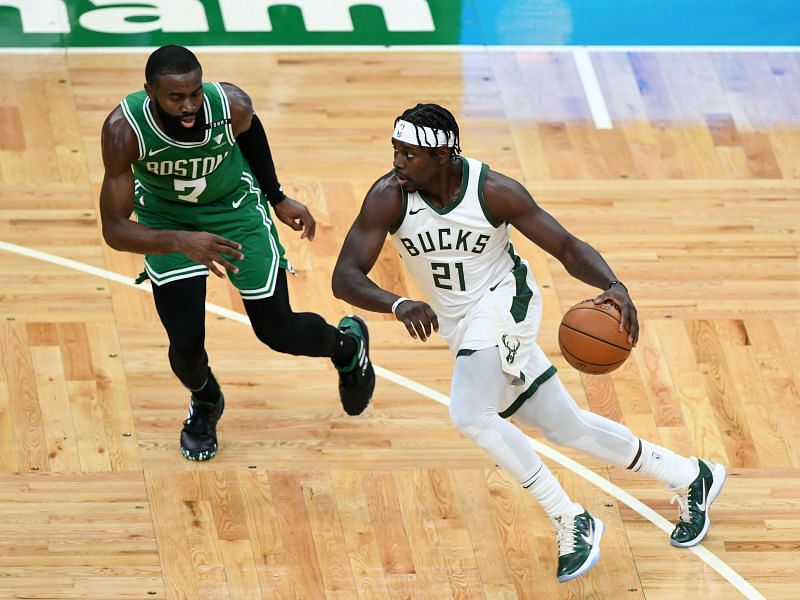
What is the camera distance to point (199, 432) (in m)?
6.89

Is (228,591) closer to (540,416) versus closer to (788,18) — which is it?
(540,416)

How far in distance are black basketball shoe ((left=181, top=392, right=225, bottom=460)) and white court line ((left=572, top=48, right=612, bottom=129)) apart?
3551 millimetres

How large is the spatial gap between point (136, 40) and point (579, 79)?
279 cm

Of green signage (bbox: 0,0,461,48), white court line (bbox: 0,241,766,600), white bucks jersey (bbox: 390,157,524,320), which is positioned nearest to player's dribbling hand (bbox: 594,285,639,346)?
white bucks jersey (bbox: 390,157,524,320)

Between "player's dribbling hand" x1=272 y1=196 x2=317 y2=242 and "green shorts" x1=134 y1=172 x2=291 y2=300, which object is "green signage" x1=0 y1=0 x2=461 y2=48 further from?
"green shorts" x1=134 y1=172 x2=291 y2=300

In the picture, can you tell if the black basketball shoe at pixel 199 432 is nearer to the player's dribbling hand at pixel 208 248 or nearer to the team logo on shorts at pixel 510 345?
the player's dribbling hand at pixel 208 248

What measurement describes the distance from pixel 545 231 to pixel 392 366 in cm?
180

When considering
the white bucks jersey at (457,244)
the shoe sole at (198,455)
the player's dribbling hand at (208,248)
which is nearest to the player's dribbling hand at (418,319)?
the white bucks jersey at (457,244)

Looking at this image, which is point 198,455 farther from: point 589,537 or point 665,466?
point 665,466

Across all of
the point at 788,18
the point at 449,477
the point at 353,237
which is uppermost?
the point at 353,237

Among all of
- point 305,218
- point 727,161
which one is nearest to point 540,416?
point 305,218

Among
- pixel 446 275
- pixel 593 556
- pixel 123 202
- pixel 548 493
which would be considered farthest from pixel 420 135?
pixel 593 556

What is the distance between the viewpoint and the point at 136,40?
33.1ft

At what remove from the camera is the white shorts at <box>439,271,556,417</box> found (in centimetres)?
592
